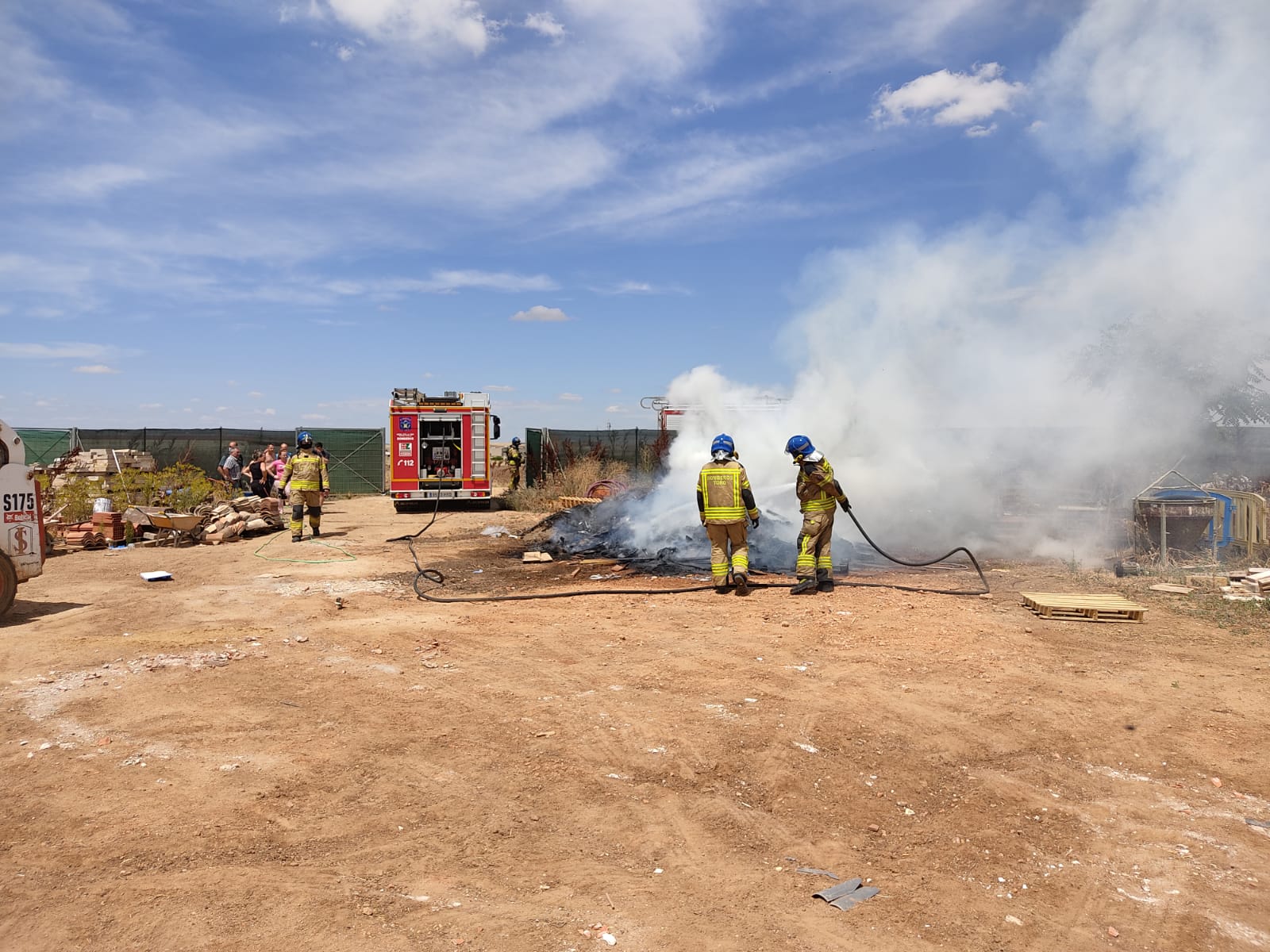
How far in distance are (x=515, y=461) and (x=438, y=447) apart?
13.0ft

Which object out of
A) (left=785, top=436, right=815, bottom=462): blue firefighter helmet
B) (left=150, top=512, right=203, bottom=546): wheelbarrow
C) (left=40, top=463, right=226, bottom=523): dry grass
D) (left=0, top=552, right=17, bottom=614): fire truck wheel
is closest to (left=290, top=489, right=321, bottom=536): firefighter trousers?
(left=150, top=512, right=203, bottom=546): wheelbarrow

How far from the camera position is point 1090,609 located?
784 centimetres

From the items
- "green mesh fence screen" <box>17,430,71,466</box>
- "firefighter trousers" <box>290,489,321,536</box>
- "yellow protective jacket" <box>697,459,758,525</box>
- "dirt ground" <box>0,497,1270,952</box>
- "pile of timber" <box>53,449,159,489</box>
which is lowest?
"dirt ground" <box>0,497,1270,952</box>

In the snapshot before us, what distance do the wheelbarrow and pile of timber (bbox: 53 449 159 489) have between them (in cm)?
792

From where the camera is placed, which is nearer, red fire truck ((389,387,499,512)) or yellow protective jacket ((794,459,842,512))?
yellow protective jacket ((794,459,842,512))

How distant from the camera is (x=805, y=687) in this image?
225 inches

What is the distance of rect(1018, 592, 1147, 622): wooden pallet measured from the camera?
7816mm

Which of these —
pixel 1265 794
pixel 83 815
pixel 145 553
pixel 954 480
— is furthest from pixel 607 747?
pixel 954 480

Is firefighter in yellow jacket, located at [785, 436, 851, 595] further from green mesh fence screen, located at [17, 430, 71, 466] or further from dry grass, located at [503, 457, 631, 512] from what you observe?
green mesh fence screen, located at [17, 430, 71, 466]

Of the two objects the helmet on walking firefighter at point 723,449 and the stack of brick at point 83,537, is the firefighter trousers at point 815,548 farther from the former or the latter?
the stack of brick at point 83,537

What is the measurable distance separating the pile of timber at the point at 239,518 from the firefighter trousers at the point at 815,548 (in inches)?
396

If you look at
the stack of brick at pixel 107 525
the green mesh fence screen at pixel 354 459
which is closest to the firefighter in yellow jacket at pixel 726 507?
the stack of brick at pixel 107 525

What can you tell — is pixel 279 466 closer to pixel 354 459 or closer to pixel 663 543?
pixel 354 459

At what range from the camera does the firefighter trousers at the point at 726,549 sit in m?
A: 9.13
